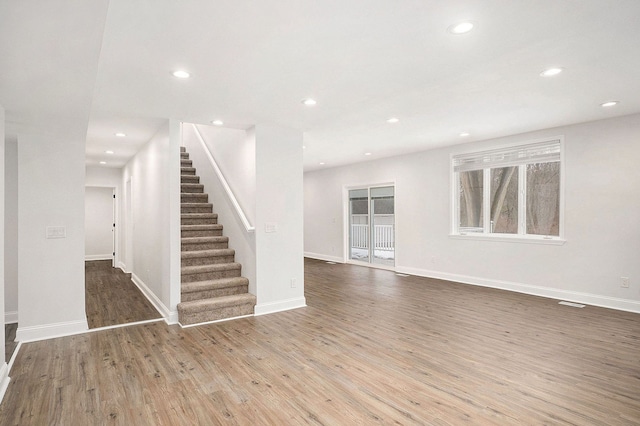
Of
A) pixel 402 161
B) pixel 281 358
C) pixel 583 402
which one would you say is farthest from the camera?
pixel 402 161

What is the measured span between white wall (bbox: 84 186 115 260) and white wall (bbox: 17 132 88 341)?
6747 mm

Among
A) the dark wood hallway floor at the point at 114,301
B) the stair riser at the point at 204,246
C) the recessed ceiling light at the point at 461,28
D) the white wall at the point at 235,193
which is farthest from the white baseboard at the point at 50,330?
the recessed ceiling light at the point at 461,28

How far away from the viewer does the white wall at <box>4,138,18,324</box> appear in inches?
178

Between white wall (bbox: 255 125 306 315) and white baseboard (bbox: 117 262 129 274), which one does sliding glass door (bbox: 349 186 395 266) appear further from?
white baseboard (bbox: 117 262 129 274)

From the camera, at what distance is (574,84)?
3385 millimetres

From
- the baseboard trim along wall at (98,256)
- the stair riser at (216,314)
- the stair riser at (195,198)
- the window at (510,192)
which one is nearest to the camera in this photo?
the stair riser at (216,314)

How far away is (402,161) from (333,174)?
2.32m

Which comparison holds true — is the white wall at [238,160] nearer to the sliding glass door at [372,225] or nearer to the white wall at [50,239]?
the white wall at [50,239]

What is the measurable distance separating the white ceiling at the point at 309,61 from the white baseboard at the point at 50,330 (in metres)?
2.08

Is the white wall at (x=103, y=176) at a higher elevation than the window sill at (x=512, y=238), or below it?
higher

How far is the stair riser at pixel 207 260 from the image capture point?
4949 millimetres

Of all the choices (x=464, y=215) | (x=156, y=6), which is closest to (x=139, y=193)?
(x=156, y=6)

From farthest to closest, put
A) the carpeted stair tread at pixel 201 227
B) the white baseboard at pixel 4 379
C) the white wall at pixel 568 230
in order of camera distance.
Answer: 1. the carpeted stair tread at pixel 201 227
2. the white wall at pixel 568 230
3. the white baseboard at pixel 4 379

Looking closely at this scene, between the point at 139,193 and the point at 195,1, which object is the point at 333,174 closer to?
the point at 139,193
